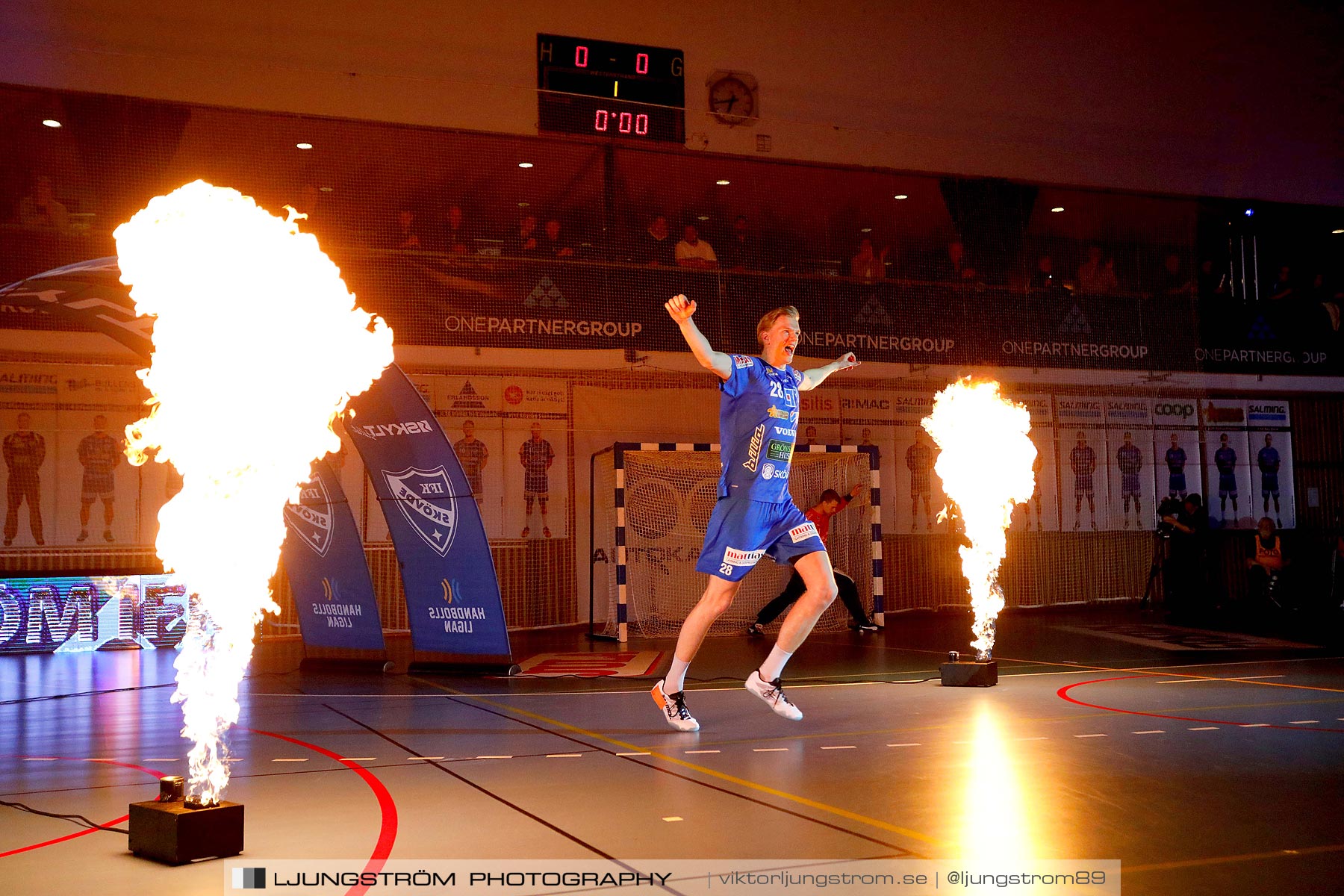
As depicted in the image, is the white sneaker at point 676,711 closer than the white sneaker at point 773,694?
Yes

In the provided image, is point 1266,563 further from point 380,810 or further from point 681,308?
point 380,810

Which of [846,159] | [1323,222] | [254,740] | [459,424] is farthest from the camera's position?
[1323,222]

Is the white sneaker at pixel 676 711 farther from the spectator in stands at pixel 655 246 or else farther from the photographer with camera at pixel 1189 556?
the photographer with camera at pixel 1189 556

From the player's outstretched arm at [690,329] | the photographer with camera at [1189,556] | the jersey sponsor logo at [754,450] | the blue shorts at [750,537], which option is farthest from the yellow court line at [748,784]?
the photographer with camera at [1189,556]

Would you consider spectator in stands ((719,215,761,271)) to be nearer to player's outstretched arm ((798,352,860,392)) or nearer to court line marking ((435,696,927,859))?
player's outstretched arm ((798,352,860,392))

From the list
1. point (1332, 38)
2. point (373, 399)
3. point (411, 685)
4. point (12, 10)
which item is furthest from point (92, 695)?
point (1332, 38)

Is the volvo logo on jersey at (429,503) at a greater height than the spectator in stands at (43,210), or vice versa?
the spectator in stands at (43,210)

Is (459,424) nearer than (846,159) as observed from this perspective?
Yes

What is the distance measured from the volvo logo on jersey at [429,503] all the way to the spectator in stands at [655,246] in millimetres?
6254

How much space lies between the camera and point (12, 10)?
42.5ft

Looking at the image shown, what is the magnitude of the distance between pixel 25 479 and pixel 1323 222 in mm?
19456

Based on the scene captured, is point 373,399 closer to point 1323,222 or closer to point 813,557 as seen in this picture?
point 813,557

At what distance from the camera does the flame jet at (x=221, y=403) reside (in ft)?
11.6

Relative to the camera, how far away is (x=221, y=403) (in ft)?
11.6
